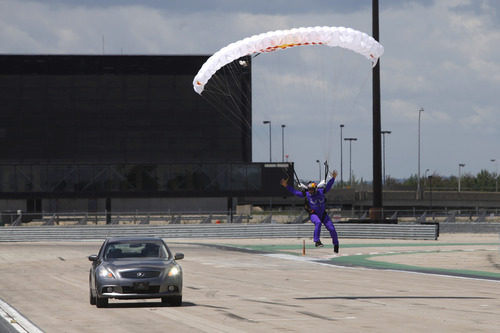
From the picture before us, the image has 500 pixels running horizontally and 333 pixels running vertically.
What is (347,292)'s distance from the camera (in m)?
21.2

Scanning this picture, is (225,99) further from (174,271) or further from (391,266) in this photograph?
(174,271)

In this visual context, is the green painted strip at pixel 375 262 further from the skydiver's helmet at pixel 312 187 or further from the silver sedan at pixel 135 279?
the silver sedan at pixel 135 279

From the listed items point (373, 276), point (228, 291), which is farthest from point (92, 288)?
point (373, 276)

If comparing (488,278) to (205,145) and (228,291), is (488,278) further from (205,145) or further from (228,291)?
(205,145)

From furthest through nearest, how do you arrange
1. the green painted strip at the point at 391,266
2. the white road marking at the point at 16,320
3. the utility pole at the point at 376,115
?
1. the utility pole at the point at 376,115
2. the green painted strip at the point at 391,266
3. the white road marking at the point at 16,320

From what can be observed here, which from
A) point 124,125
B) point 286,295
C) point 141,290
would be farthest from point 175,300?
point 124,125

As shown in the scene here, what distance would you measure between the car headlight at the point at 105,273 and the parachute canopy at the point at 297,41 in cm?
1326

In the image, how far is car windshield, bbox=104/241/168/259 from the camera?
18734 mm

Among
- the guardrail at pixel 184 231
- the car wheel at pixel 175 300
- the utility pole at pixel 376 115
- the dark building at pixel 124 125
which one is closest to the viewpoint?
the car wheel at pixel 175 300

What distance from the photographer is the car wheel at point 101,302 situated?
58.1ft

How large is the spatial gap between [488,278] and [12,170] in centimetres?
7094

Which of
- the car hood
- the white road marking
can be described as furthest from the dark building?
the car hood

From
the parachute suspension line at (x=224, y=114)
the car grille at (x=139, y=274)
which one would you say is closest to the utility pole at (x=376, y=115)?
the car grille at (x=139, y=274)

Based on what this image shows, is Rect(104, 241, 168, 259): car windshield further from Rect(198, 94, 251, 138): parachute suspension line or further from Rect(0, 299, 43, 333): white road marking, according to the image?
Rect(198, 94, 251, 138): parachute suspension line
